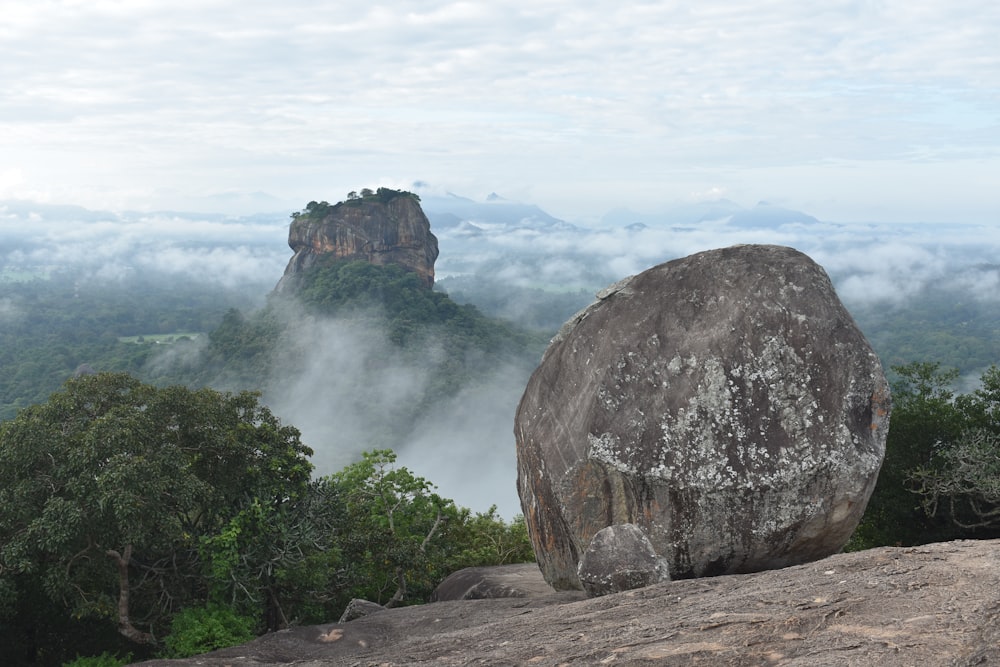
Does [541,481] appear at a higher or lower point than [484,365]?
higher

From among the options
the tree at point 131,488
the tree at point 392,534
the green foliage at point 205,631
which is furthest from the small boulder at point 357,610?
the tree at point 131,488

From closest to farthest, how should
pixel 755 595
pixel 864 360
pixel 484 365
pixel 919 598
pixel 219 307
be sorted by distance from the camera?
pixel 919 598
pixel 755 595
pixel 864 360
pixel 484 365
pixel 219 307

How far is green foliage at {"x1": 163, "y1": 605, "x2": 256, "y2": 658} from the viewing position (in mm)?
13266

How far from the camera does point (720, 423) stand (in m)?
11.4

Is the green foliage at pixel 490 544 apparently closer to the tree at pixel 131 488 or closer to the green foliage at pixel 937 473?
the tree at pixel 131 488

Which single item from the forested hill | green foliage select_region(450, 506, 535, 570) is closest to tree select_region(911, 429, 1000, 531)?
green foliage select_region(450, 506, 535, 570)

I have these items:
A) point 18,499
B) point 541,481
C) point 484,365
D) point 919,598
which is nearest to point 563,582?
point 541,481

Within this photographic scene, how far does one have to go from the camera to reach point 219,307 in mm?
197875

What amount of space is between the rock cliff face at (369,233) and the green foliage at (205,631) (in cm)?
8622

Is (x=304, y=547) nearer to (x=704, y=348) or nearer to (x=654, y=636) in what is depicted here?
(x=704, y=348)

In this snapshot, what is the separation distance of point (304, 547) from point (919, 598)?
11831 millimetres

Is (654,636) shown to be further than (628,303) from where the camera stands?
No

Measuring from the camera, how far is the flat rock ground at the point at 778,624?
583 centimetres

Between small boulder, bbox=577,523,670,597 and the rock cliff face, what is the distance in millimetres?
90205
